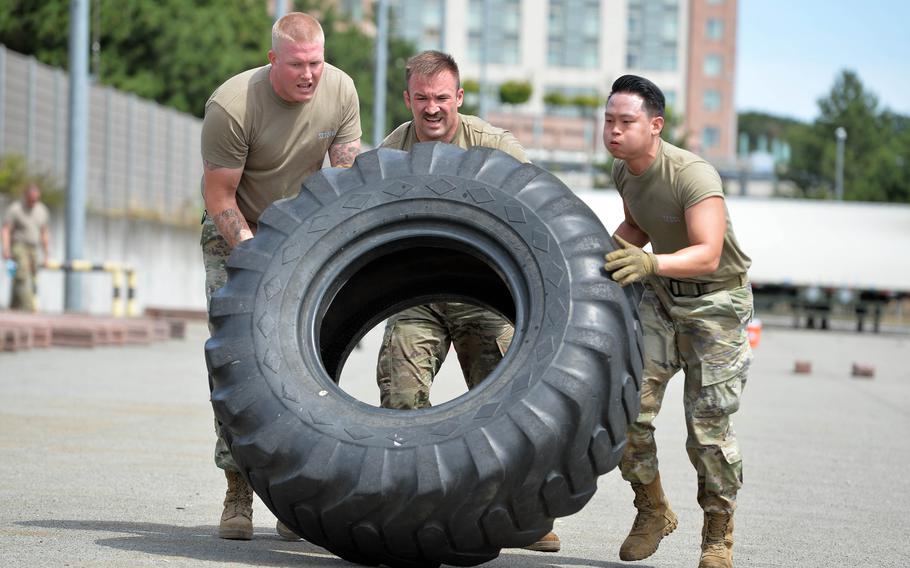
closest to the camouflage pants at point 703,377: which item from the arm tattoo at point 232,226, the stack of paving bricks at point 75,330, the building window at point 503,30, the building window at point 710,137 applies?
the arm tattoo at point 232,226

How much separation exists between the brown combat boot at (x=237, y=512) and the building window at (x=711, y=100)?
12247cm

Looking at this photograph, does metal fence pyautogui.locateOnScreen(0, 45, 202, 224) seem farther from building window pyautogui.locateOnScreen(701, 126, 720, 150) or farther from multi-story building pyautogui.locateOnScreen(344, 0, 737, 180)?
building window pyautogui.locateOnScreen(701, 126, 720, 150)

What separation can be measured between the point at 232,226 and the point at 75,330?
12822 mm

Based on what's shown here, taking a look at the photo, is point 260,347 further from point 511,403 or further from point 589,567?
point 589,567

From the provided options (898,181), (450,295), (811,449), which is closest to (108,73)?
(811,449)

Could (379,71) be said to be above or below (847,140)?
below

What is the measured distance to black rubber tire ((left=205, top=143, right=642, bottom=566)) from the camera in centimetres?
542

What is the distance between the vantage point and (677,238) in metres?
6.42

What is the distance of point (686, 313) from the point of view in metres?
6.38

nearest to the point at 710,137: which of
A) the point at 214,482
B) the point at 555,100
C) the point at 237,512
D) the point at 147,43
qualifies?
the point at 555,100

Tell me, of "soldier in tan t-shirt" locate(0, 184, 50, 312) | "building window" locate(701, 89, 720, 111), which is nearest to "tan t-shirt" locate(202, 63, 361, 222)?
"soldier in tan t-shirt" locate(0, 184, 50, 312)

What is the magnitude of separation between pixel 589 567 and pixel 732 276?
4.31 feet

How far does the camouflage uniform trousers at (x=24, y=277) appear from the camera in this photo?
22.7 meters

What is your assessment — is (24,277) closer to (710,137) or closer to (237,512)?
(237,512)
